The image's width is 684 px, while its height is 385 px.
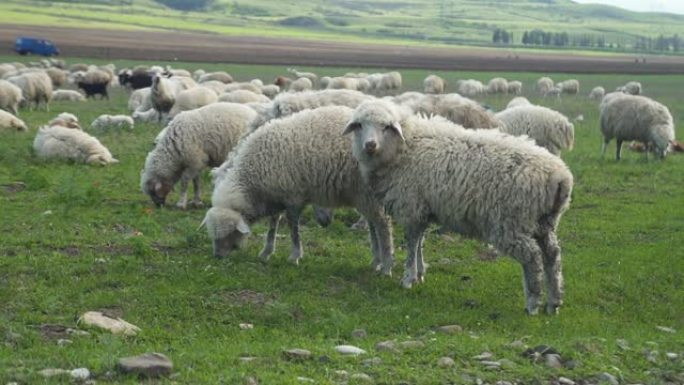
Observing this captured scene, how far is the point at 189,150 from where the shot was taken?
16.3 meters

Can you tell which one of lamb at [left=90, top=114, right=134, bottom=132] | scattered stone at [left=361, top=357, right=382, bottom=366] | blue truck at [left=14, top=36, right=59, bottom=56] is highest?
scattered stone at [left=361, top=357, right=382, bottom=366]

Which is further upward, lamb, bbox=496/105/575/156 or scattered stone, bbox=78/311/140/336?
lamb, bbox=496/105/575/156

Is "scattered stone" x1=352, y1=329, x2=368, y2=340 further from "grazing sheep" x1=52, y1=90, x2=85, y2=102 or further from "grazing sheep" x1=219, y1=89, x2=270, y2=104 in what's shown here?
"grazing sheep" x1=52, y1=90, x2=85, y2=102

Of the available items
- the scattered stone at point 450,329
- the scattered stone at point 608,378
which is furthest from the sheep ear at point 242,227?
the scattered stone at point 608,378

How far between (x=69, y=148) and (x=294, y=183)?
9.47 metres

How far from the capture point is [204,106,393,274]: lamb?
12.5m

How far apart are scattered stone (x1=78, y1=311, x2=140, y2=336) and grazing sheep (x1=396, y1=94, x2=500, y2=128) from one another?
7.86m

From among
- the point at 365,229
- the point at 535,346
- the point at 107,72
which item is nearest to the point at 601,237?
the point at 365,229

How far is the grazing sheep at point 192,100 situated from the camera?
27.4m

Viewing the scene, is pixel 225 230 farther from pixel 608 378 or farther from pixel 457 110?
pixel 608 378

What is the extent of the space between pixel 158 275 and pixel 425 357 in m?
4.02

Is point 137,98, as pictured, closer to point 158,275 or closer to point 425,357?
point 158,275

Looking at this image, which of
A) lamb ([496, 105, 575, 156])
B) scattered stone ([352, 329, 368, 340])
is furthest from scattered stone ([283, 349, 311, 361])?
lamb ([496, 105, 575, 156])

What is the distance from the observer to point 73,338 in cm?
856
